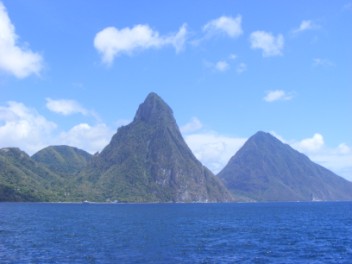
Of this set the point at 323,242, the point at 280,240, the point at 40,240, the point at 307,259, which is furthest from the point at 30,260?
the point at 323,242

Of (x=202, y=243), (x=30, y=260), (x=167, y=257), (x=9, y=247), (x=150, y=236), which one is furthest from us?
(x=150, y=236)

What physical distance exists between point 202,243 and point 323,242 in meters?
24.9

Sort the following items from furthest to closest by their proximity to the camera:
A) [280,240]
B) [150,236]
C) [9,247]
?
[150,236] < [280,240] < [9,247]

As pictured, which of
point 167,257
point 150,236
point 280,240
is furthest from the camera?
point 150,236

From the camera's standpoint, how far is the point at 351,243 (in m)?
85.9

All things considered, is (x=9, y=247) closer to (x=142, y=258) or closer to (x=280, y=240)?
(x=142, y=258)

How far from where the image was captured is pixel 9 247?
7481 centimetres

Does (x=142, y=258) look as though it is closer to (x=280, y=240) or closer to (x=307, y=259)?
(x=307, y=259)

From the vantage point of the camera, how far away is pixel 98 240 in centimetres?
8812

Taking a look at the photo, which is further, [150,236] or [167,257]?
[150,236]

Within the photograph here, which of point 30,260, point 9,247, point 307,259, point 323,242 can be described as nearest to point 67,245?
point 9,247

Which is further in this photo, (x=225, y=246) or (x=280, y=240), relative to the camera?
(x=280, y=240)

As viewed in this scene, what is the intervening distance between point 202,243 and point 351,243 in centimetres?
2977

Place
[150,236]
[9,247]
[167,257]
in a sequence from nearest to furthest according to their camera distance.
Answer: [167,257], [9,247], [150,236]
